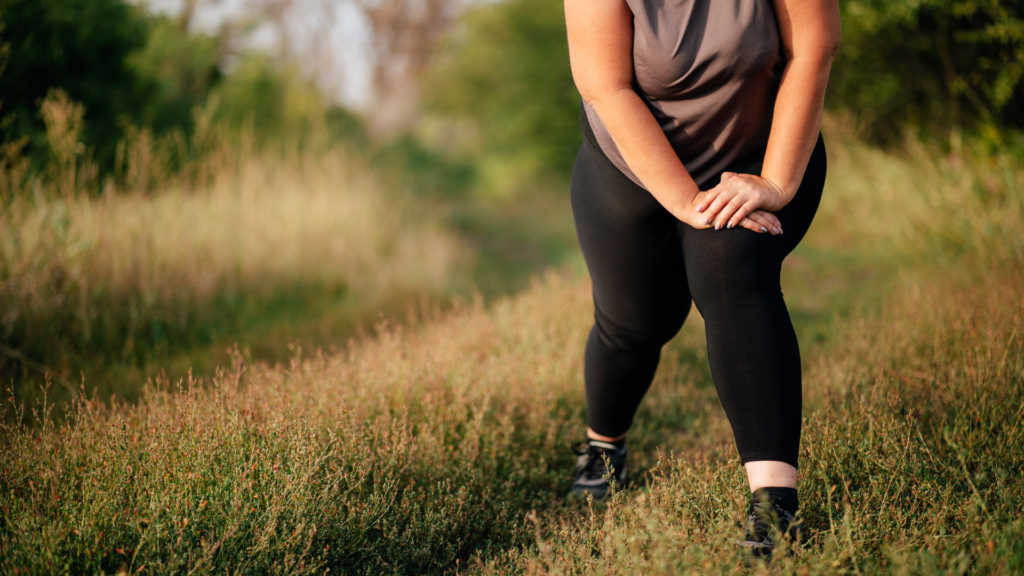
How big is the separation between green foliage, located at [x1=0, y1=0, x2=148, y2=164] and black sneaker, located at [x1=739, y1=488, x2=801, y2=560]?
4.67m

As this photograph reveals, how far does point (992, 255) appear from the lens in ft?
12.3

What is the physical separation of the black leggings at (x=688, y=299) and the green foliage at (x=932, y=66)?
478 centimetres

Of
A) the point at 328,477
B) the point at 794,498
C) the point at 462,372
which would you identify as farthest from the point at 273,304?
the point at 794,498

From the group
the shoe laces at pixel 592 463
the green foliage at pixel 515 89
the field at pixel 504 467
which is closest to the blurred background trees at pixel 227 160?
the field at pixel 504 467

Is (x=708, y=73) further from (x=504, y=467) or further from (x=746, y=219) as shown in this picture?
(x=504, y=467)

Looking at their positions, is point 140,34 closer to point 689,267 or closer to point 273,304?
point 273,304

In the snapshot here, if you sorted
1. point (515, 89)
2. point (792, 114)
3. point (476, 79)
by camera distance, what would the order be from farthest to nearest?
point (476, 79) → point (515, 89) → point (792, 114)

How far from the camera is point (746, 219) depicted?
56.7 inches

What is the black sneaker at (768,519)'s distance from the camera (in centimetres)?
138

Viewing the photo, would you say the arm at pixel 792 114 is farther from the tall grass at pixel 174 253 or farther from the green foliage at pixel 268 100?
the green foliage at pixel 268 100

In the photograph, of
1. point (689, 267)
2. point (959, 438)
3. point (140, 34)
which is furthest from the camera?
point (140, 34)

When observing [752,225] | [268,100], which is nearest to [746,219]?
[752,225]

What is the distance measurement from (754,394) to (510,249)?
7.21 metres

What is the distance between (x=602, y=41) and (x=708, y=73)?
29cm
